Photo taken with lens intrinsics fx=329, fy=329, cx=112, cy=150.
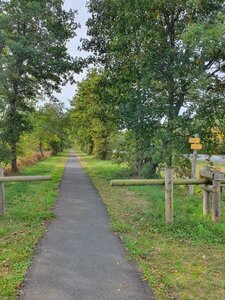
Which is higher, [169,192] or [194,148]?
[194,148]

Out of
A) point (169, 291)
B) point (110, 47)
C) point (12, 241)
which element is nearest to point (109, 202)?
point (12, 241)

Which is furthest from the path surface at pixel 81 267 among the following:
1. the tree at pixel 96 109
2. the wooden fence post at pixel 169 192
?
the tree at pixel 96 109

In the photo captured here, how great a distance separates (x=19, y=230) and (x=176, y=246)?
3.38 metres

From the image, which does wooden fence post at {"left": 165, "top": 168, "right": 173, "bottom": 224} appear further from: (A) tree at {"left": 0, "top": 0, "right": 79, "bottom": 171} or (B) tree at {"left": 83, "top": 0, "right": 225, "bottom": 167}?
(A) tree at {"left": 0, "top": 0, "right": 79, "bottom": 171}

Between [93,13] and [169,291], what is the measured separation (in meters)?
14.9

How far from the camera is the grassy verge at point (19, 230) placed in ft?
15.2

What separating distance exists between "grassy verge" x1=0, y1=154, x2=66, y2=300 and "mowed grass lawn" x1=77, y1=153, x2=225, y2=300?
1.75 meters

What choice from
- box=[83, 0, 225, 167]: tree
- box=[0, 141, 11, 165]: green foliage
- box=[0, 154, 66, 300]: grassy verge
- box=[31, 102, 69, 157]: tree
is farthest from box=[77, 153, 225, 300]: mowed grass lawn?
box=[31, 102, 69, 157]: tree

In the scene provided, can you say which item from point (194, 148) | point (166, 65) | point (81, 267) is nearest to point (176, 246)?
point (81, 267)

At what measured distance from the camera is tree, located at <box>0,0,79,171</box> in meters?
16.2

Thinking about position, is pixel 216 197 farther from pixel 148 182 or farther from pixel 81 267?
pixel 81 267

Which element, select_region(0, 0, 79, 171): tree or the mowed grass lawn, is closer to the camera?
the mowed grass lawn

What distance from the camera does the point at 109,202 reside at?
10.6m

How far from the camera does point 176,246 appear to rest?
6.20 m
